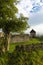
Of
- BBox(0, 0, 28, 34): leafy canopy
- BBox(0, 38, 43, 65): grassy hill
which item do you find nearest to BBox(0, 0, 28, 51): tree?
BBox(0, 0, 28, 34): leafy canopy

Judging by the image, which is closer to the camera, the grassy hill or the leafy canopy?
the grassy hill

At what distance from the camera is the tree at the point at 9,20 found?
54750 mm

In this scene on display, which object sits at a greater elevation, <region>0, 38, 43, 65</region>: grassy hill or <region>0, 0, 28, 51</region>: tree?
<region>0, 0, 28, 51</region>: tree

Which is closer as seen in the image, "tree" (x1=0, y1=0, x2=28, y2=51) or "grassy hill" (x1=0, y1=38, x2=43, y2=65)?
"grassy hill" (x1=0, y1=38, x2=43, y2=65)

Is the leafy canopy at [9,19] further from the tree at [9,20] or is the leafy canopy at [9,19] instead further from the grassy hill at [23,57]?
the grassy hill at [23,57]

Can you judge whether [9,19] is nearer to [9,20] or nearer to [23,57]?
[9,20]

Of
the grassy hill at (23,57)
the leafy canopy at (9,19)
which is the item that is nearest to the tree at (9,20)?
the leafy canopy at (9,19)

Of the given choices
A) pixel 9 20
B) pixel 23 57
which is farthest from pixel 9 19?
pixel 23 57

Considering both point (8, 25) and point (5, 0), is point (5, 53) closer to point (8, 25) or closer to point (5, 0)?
point (8, 25)

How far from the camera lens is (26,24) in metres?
55.8

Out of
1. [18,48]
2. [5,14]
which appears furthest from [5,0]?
[18,48]

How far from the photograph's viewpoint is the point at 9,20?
55.5m

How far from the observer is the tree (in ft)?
180

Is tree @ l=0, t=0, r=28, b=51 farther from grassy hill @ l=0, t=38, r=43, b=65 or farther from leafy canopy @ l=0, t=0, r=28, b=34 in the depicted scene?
grassy hill @ l=0, t=38, r=43, b=65
